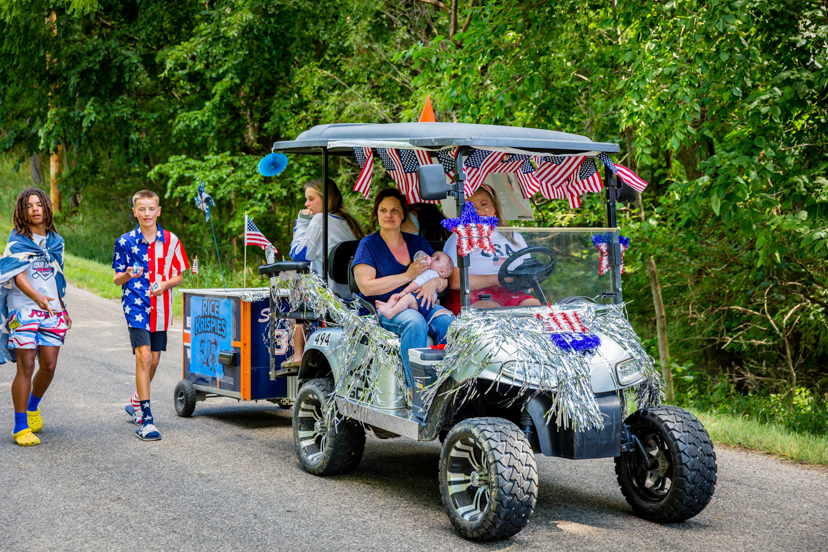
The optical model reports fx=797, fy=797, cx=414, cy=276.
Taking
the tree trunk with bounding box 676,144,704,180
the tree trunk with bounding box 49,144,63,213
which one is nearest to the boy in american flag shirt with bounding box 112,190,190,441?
the tree trunk with bounding box 676,144,704,180

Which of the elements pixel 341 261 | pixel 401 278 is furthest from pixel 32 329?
pixel 401 278

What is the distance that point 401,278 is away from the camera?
5.03 metres

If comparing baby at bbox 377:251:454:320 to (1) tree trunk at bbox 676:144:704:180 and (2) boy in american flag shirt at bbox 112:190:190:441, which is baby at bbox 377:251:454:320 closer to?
(2) boy in american flag shirt at bbox 112:190:190:441

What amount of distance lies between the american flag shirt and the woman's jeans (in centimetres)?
227

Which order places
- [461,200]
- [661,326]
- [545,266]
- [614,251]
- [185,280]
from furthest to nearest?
[185,280], [661,326], [614,251], [545,266], [461,200]

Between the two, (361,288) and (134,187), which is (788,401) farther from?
(134,187)

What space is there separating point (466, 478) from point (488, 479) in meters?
0.24

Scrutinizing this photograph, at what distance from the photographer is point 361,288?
513cm

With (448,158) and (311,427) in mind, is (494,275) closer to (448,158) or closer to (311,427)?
(448,158)

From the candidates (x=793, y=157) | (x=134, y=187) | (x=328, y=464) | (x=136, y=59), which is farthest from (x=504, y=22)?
(x=134, y=187)

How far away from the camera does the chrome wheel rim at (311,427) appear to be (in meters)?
5.42

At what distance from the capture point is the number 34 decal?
5.36m

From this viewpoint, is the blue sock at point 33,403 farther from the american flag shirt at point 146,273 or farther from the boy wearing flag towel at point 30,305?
the american flag shirt at point 146,273

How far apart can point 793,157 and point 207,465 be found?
574 cm
